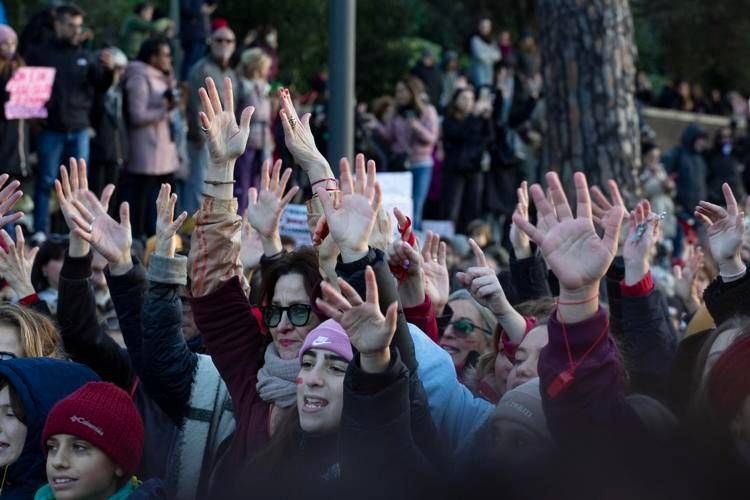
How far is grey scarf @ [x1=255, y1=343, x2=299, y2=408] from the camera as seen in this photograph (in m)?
4.80

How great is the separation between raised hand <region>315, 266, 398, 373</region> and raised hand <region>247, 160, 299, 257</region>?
5.69ft

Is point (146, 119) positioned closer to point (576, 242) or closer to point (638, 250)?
point (638, 250)

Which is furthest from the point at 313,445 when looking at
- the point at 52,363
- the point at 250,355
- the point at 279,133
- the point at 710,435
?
the point at 279,133

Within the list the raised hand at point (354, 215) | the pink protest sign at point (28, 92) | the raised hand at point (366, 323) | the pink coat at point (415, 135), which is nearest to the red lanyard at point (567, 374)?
the raised hand at point (366, 323)

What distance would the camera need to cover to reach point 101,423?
4684mm

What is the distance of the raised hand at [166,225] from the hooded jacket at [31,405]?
556mm

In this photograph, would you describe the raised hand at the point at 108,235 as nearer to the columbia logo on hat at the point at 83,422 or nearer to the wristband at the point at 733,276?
the columbia logo on hat at the point at 83,422

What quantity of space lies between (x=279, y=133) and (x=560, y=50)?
10.5 ft

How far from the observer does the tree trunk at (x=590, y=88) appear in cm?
1140

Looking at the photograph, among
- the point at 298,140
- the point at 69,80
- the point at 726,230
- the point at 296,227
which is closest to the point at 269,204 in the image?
the point at 298,140

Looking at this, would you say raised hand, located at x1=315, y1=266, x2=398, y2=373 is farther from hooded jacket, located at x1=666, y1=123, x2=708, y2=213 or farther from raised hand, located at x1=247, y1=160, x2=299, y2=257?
hooded jacket, located at x1=666, y1=123, x2=708, y2=213

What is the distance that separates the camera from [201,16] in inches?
670

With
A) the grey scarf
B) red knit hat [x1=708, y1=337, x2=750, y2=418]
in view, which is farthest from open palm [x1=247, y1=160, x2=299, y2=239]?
red knit hat [x1=708, y1=337, x2=750, y2=418]

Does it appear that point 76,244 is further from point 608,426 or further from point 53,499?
point 608,426
